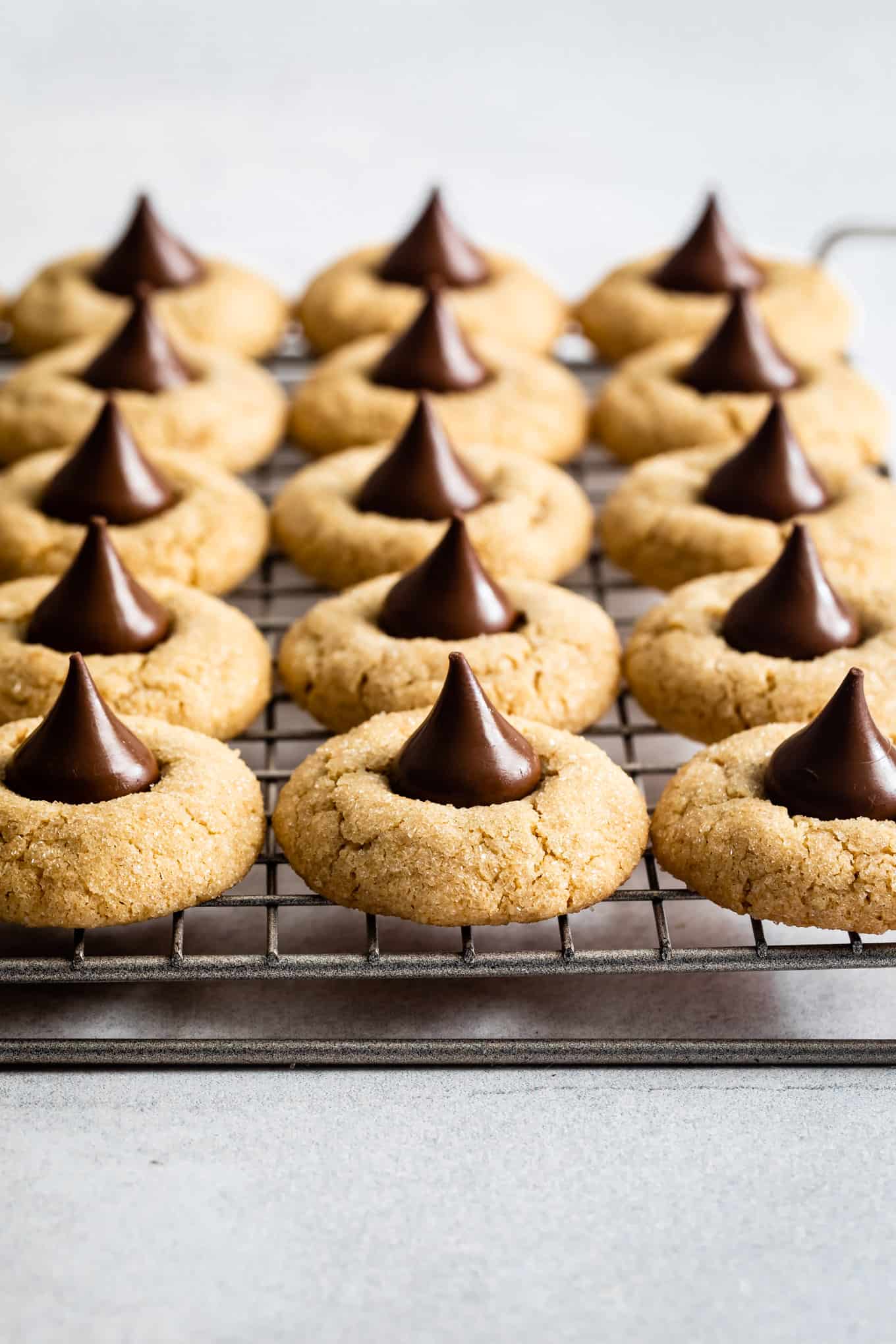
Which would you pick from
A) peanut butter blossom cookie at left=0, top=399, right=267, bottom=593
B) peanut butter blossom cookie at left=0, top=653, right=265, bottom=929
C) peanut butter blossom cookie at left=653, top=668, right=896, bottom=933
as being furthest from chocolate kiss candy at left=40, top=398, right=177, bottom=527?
peanut butter blossom cookie at left=653, top=668, right=896, bottom=933

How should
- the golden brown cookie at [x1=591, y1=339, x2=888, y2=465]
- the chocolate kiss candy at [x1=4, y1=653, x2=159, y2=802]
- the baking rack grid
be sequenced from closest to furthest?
1. the baking rack grid
2. the chocolate kiss candy at [x1=4, y1=653, x2=159, y2=802]
3. the golden brown cookie at [x1=591, y1=339, x2=888, y2=465]

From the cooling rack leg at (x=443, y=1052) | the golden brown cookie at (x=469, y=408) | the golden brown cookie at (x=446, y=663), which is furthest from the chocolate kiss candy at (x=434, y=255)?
the cooling rack leg at (x=443, y=1052)

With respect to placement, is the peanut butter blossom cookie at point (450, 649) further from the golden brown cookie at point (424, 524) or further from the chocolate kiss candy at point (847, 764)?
the chocolate kiss candy at point (847, 764)

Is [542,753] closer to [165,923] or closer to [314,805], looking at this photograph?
[314,805]

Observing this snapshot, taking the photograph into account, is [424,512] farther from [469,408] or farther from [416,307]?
[416,307]

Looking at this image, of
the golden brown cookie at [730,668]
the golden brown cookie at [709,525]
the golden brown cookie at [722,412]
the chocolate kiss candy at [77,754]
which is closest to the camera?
the chocolate kiss candy at [77,754]

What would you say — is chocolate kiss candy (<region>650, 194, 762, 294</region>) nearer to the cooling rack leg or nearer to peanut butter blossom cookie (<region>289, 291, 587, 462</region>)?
peanut butter blossom cookie (<region>289, 291, 587, 462</region>)

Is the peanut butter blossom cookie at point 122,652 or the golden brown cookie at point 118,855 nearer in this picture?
the golden brown cookie at point 118,855

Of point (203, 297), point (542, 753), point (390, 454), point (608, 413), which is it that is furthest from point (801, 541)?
point (203, 297)
